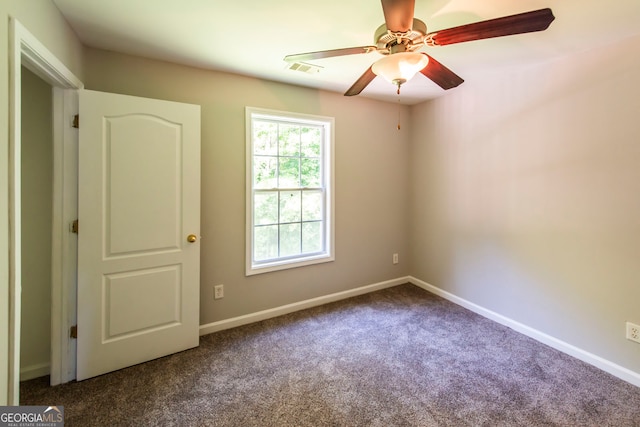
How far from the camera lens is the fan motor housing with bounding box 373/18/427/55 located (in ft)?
4.45

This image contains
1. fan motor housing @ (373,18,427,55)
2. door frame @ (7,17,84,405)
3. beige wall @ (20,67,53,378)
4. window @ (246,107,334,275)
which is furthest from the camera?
window @ (246,107,334,275)

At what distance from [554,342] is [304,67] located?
3092 mm

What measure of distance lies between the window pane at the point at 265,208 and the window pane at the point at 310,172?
37cm

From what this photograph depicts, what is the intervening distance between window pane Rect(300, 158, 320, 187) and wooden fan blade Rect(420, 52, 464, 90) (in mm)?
1566

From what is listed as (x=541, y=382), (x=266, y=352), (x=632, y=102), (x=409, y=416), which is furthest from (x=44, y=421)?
(x=632, y=102)

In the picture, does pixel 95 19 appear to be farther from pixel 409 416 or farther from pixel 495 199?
pixel 495 199

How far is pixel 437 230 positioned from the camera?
3.38m

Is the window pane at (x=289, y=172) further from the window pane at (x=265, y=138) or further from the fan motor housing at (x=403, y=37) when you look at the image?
the fan motor housing at (x=403, y=37)

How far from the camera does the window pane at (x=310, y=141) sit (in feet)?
9.94

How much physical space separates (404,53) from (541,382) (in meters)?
2.28

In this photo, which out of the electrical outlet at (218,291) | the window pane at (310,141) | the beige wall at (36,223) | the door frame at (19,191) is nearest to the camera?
the door frame at (19,191)

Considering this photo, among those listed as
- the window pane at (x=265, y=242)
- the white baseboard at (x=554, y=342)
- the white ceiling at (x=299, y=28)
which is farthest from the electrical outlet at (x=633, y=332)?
the window pane at (x=265, y=242)

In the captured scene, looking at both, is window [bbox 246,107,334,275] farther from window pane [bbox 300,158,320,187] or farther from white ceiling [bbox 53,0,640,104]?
white ceiling [bbox 53,0,640,104]

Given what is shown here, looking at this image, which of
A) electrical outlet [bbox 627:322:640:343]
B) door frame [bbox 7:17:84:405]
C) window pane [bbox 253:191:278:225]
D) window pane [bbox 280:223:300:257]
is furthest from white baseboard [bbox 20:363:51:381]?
electrical outlet [bbox 627:322:640:343]
